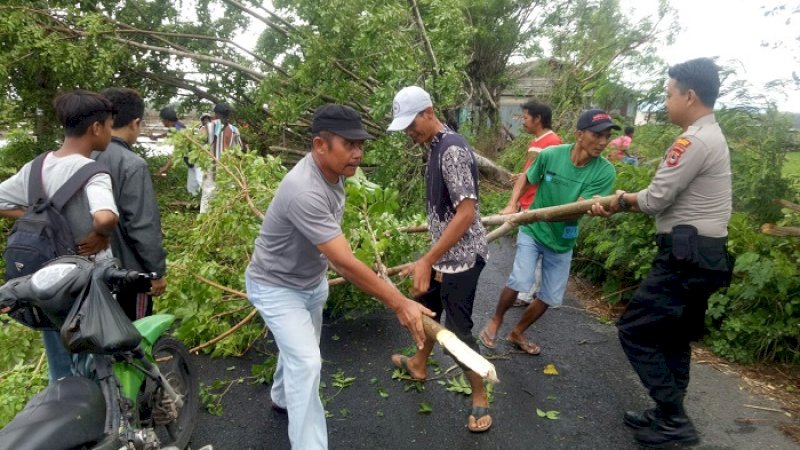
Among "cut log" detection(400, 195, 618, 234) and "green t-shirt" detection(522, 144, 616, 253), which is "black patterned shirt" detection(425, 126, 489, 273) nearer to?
"cut log" detection(400, 195, 618, 234)

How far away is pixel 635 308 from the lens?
10.00 ft

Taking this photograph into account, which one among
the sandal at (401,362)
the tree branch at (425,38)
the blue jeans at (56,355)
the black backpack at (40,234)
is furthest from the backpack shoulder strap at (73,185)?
the tree branch at (425,38)

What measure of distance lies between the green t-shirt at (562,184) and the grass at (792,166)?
4.52 feet

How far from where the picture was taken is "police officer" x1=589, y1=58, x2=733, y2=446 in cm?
276

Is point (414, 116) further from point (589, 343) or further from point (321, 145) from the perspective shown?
point (589, 343)

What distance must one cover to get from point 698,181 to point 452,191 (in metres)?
1.38

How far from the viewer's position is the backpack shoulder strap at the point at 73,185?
8.26 ft

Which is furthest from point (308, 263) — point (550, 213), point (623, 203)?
point (623, 203)

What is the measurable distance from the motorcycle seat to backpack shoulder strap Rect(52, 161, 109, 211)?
90 centimetres

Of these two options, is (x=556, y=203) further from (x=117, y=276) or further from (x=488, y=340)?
(x=117, y=276)

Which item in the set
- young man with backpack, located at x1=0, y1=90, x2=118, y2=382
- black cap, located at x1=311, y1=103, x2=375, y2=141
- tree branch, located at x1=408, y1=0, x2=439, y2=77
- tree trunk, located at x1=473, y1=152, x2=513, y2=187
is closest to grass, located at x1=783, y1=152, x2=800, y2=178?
black cap, located at x1=311, y1=103, x2=375, y2=141

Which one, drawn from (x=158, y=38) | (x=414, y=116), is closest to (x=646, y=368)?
(x=414, y=116)

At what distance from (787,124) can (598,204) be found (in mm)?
1822

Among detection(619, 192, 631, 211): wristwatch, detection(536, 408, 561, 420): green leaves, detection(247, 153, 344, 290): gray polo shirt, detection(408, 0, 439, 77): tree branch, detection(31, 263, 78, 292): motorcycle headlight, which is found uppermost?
detection(408, 0, 439, 77): tree branch
